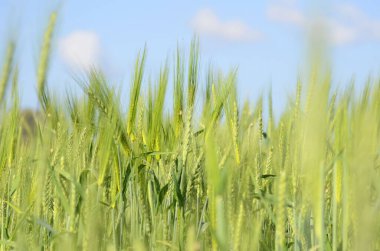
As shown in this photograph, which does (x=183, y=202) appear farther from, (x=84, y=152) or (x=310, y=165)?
(x=310, y=165)

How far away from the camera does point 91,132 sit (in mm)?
1526

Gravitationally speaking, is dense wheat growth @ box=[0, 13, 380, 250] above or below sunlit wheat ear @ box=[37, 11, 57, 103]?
below

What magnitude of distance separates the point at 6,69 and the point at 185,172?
2.10 feet

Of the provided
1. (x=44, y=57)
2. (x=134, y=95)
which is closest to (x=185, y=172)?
(x=134, y=95)

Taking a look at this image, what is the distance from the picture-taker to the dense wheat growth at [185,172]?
0.90 m

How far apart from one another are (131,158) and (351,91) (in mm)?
473

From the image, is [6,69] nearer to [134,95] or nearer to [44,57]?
[44,57]

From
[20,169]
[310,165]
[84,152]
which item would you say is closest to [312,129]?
[310,165]

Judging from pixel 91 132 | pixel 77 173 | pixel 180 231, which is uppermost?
pixel 91 132

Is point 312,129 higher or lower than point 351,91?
lower

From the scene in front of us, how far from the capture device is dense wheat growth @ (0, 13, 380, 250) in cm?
90

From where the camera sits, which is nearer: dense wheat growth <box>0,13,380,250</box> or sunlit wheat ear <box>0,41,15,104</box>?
dense wheat growth <box>0,13,380,250</box>

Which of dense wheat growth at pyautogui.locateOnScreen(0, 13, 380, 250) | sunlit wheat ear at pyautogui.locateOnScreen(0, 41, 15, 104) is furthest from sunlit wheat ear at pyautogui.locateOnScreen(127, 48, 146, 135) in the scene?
sunlit wheat ear at pyautogui.locateOnScreen(0, 41, 15, 104)

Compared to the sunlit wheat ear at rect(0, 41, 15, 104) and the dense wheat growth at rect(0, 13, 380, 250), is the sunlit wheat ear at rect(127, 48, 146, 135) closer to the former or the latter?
the dense wheat growth at rect(0, 13, 380, 250)
